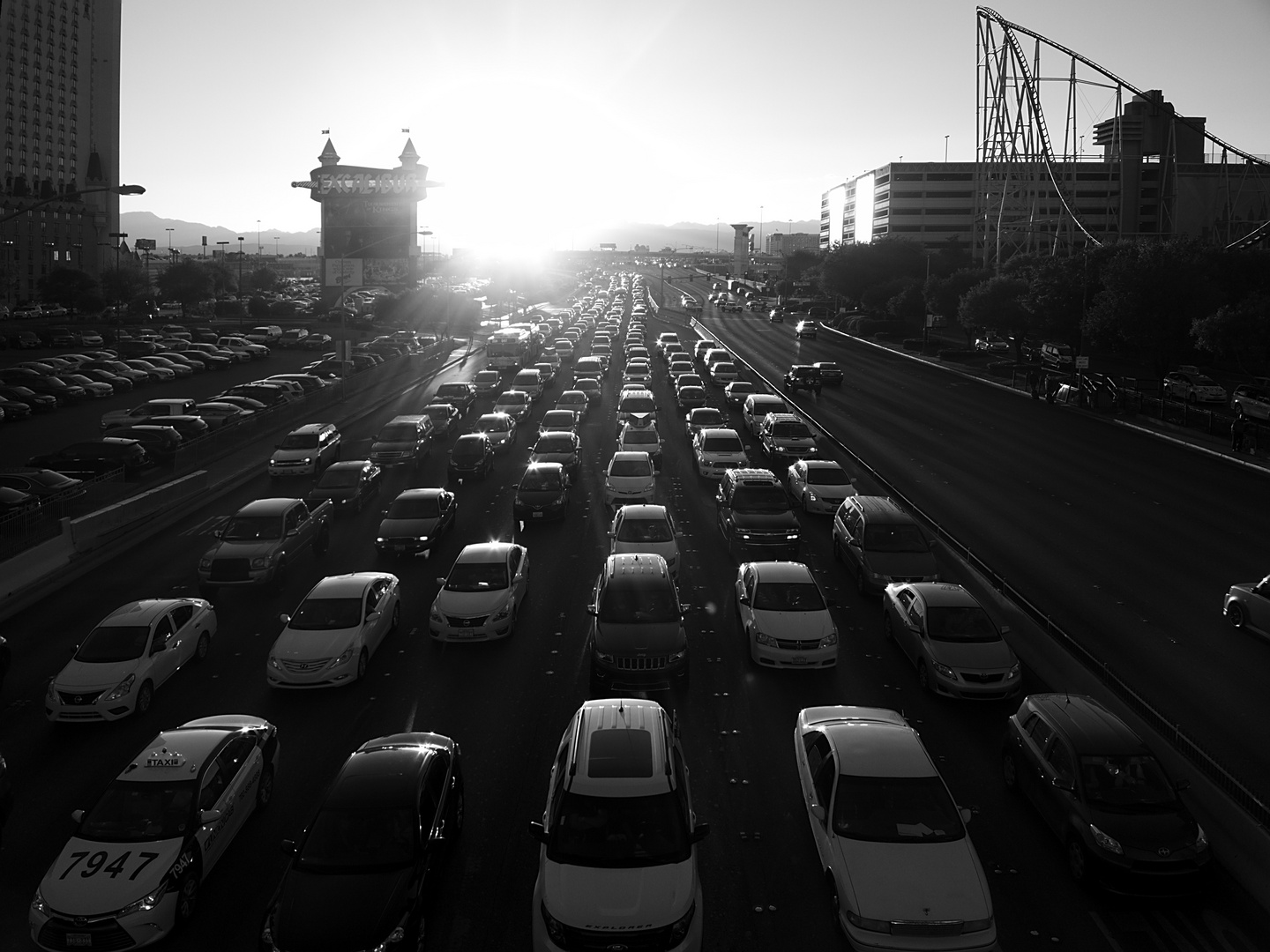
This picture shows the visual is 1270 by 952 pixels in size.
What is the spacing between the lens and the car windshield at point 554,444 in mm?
30719

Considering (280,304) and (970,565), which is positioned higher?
(280,304)

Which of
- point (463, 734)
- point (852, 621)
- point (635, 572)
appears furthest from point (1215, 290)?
point (463, 734)

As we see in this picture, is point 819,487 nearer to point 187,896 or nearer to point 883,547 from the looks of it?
point 883,547

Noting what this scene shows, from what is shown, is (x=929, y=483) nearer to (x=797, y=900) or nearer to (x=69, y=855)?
(x=797, y=900)

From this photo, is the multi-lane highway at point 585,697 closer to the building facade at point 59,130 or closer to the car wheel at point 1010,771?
the car wheel at point 1010,771

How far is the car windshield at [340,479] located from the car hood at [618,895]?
19.3 m

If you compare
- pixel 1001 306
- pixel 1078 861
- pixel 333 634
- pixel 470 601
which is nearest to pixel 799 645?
pixel 1078 861

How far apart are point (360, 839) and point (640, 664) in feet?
19.8

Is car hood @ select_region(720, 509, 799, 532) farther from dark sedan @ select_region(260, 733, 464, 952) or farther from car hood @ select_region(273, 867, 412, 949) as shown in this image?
car hood @ select_region(273, 867, 412, 949)

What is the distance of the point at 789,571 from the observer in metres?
16.7

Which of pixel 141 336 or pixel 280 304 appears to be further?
pixel 280 304

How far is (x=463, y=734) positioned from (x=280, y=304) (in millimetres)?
101642

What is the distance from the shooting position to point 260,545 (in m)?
20.2

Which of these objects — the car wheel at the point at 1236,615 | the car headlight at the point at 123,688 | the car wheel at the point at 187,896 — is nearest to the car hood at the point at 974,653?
the car wheel at the point at 1236,615
